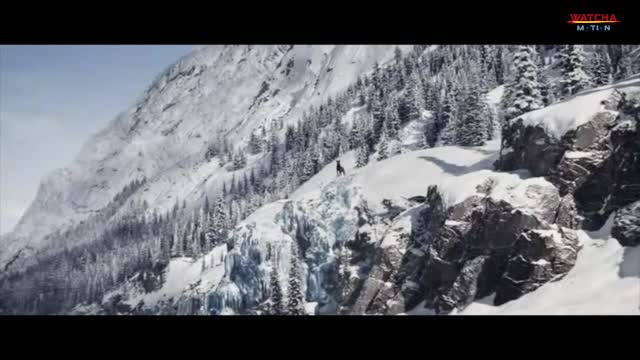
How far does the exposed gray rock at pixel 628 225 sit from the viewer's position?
4188 centimetres

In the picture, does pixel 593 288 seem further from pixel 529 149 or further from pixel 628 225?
pixel 529 149

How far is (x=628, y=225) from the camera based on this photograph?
42.5m

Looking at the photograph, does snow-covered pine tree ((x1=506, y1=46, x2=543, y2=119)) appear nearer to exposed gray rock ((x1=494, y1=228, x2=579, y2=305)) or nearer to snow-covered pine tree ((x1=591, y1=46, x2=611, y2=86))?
exposed gray rock ((x1=494, y1=228, x2=579, y2=305))

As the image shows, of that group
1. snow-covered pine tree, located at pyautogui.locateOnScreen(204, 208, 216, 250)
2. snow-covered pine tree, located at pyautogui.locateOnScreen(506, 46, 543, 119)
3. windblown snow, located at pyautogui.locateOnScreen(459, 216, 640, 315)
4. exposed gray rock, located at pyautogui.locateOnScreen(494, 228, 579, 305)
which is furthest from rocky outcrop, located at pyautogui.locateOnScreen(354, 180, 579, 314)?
snow-covered pine tree, located at pyautogui.locateOnScreen(204, 208, 216, 250)

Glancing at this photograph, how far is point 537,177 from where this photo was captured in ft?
165

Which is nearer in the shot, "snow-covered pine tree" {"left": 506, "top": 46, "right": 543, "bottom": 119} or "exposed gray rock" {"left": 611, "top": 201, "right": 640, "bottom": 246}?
"exposed gray rock" {"left": 611, "top": 201, "right": 640, "bottom": 246}

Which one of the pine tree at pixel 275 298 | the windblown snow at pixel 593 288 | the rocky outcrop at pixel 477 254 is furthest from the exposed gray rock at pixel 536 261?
the pine tree at pixel 275 298

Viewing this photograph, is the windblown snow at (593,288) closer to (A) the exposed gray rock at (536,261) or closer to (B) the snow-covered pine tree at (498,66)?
(A) the exposed gray rock at (536,261)

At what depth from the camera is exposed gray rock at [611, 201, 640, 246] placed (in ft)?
137

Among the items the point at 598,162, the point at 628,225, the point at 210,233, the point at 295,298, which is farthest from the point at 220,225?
the point at 628,225
